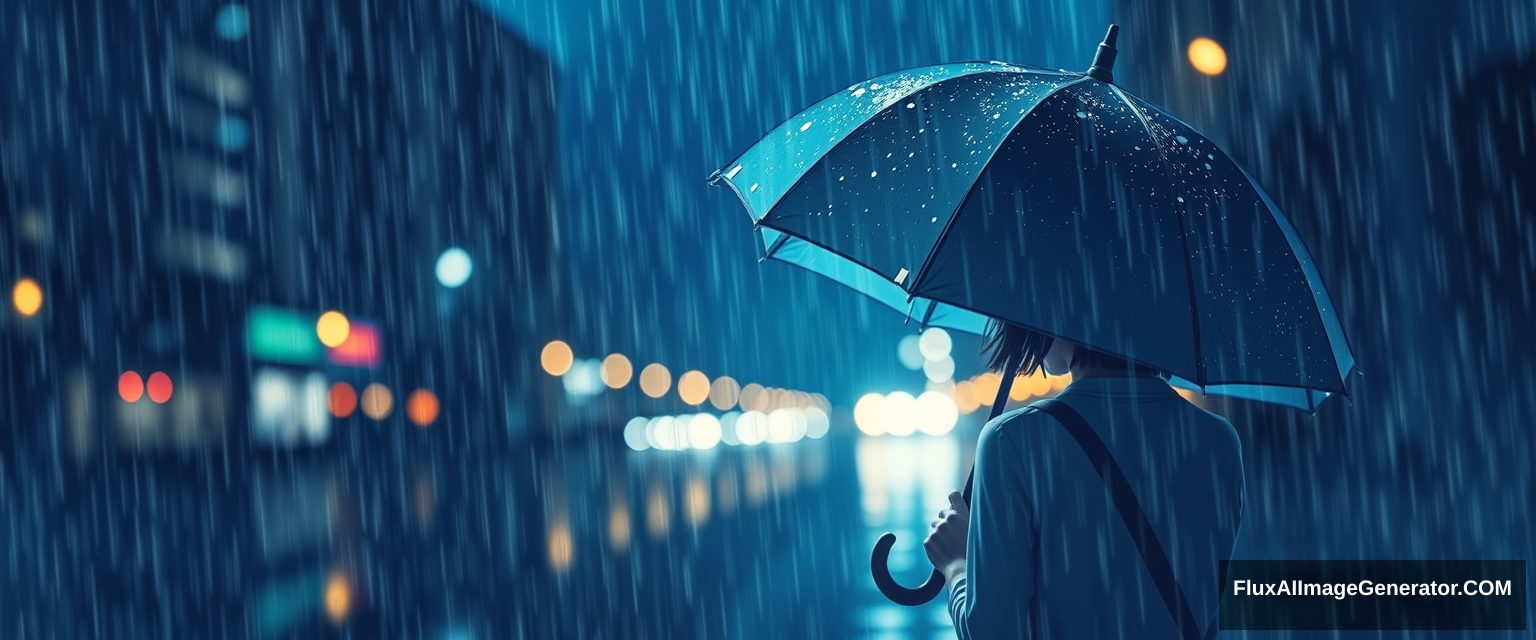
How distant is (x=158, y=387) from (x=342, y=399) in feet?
27.4

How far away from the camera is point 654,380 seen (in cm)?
10969

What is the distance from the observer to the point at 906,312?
3553mm

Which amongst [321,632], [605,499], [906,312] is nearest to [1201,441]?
[906,312]

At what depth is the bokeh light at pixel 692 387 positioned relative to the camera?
117m

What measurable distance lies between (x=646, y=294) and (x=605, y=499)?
93.4 m

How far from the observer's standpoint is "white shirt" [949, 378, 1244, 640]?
218 centimetres

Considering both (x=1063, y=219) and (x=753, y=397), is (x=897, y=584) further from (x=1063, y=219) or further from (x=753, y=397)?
(x=753, y=397)

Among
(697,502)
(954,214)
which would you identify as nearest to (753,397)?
(697,502)

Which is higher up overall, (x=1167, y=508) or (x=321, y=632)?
(x=1167, y=508)

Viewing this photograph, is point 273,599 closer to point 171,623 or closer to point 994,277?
point 171,623

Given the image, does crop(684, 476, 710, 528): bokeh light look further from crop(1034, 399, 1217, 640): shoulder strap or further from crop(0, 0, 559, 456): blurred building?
crop(0, 0, 559, 456): blurred building

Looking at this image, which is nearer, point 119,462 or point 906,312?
point 906,312

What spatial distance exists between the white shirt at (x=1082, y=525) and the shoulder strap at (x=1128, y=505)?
0.01 metres

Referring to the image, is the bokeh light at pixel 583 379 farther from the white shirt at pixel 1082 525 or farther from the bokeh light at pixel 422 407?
the white shirt at pixel 1082 525
